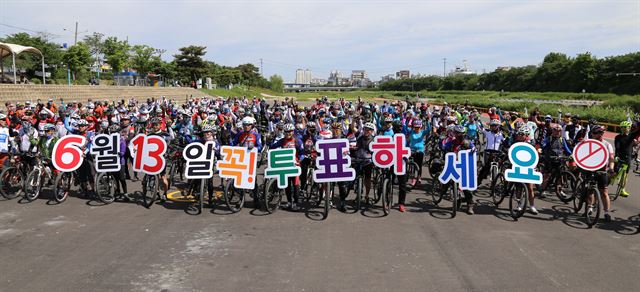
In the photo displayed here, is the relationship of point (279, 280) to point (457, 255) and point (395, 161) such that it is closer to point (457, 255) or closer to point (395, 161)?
point (457, 255)

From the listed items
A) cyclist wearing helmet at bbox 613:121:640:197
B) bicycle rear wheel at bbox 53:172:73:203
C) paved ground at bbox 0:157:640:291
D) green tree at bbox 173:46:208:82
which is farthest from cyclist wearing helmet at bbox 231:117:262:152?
green tree at bbox 173:46:208:82

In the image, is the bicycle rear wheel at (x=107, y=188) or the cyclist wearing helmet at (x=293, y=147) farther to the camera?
the bicycle rear wheel at (x=107, y=188)

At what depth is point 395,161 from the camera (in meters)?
8.66

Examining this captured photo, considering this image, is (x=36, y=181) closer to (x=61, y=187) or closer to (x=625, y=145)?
(x=61, y=187)

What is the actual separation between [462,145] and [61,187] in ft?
30.1

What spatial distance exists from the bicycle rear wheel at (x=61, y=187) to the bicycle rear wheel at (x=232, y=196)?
3.87 metres

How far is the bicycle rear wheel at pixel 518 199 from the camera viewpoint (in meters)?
8.30

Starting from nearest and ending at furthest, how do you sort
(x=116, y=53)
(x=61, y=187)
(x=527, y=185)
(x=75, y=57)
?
(x=527, y=185) → (x=61, y=187) → (x=75, y=57) → (x=116, y=53)

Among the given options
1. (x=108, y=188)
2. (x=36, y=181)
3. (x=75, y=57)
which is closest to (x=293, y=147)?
(x=108, y=188)

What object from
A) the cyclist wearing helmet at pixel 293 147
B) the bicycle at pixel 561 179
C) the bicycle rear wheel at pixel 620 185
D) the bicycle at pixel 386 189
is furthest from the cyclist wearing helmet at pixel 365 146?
the bicycle rear wheel at pixel 620 185

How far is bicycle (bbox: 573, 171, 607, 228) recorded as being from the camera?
7893 millimetres

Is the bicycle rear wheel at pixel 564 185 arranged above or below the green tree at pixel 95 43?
below

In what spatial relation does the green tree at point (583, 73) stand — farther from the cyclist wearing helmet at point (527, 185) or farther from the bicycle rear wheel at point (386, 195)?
the bicycle rear wheel at point (386, 195)

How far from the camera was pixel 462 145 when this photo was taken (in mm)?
9102
